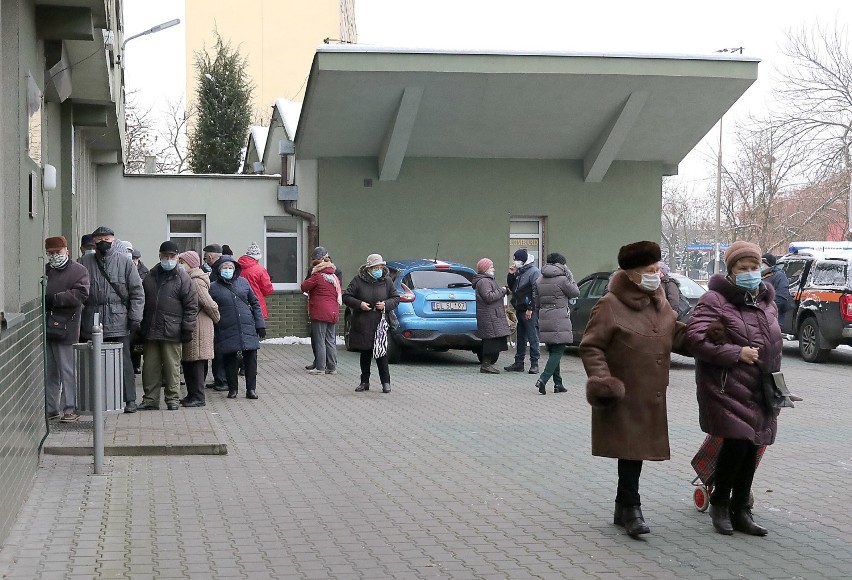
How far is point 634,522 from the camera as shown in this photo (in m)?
6.97

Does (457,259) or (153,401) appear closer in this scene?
(153,401)

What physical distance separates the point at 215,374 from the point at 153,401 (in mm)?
2443

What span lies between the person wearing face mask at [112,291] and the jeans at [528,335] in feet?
23.6

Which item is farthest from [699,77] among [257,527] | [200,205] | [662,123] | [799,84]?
[799,84]

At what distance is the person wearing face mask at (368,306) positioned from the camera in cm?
1444

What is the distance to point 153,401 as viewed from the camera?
12.6 meters

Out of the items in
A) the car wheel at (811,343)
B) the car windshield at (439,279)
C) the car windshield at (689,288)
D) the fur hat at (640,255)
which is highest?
the fur hat at (640,255)

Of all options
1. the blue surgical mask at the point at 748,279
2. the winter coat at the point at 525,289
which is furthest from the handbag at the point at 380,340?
the blue surgical mask at the point at 748,279

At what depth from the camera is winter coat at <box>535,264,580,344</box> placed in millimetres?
15008

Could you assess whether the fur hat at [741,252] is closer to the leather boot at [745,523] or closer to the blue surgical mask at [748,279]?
the blue surgical mask at [748,279]

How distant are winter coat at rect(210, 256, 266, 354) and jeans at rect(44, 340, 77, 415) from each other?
2.99 metres

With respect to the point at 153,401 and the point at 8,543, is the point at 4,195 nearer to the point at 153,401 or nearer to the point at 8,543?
the point at 8,543

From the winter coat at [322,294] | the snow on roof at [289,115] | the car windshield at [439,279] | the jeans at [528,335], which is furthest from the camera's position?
the snow on roof at [289,115]

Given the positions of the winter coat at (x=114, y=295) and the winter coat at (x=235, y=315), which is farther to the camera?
the winter coat at (x=235, y=315)
